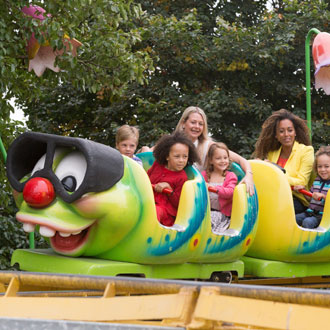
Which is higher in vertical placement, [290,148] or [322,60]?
[322,60]

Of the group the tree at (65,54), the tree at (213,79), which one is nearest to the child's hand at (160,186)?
the tree at (65,54)

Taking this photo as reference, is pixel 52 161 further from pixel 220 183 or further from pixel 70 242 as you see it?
pixel 220 183

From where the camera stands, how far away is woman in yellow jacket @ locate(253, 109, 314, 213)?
507 centimetres

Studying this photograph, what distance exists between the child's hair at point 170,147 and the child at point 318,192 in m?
0.98

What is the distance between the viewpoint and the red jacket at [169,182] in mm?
4238

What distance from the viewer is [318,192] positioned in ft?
16.3

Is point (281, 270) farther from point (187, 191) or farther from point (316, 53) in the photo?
point (316, 53)

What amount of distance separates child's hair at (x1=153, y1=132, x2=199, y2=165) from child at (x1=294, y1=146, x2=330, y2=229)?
38.5 inches

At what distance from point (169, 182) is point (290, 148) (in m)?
1.36

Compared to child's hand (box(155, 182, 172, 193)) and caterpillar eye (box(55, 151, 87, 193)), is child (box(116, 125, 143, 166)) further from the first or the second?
caterpillar eye (box(55, 151, 87, 193))

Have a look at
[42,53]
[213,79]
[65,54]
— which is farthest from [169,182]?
[213,79]

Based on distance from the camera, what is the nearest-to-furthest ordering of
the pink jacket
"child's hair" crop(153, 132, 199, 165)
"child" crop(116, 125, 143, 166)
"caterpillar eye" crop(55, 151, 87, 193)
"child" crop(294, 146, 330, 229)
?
"caterpillar eye" crop(55, 151, 87, 193) → "child's hair" crop(153, 132, 199, 165) → the pink jacket → "child" crop(116, 125, 143, 166) → "child" crop(294, 146, 330, 229)

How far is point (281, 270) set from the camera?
4664 millimetres

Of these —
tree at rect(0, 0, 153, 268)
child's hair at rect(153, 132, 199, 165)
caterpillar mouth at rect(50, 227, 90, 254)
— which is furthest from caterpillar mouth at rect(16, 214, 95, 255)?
tree at rect(0, 0, 153, 268)
